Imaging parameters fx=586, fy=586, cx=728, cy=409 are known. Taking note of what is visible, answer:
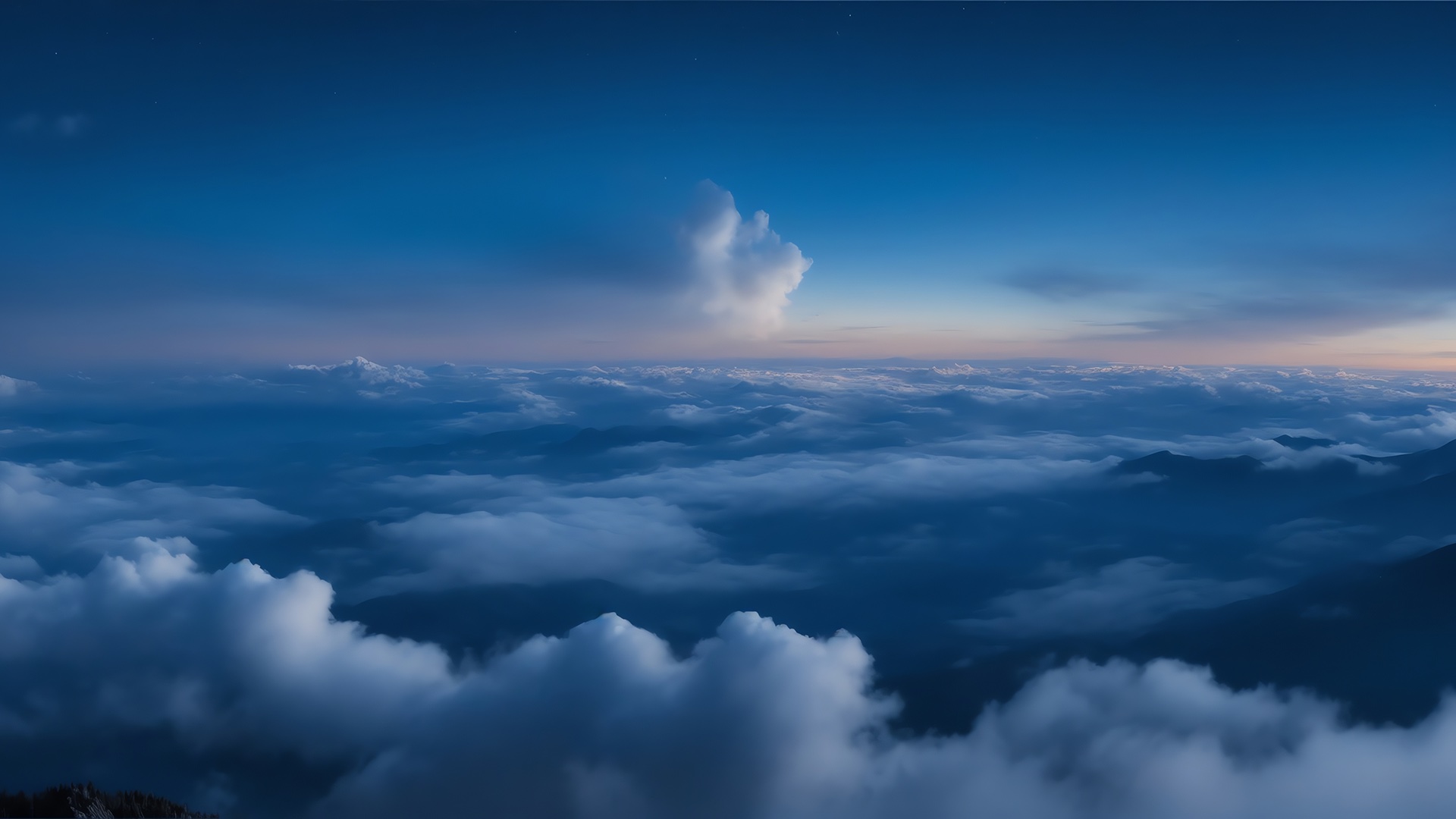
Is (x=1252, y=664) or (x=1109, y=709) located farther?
(x=1252, y=664)

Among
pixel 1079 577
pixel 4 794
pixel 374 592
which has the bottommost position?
pixel 374 592

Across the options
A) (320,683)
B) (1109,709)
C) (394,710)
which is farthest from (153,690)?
(1109,709)

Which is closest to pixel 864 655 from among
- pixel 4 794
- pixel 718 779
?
pixel 718 779

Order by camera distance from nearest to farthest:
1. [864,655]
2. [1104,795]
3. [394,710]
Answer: [1104,795] → [394,710] → [864,655]

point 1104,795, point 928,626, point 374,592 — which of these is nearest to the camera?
point 1104,795

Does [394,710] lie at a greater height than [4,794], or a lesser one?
lesser

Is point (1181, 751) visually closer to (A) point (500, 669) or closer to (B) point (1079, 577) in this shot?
(B) point (1079, 577)

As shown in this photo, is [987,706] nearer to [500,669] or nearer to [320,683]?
[500,669]
